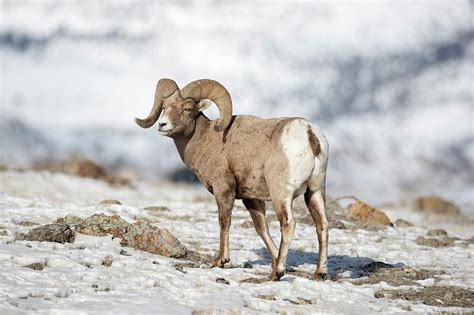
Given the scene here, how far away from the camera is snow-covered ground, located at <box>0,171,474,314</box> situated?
359 inches

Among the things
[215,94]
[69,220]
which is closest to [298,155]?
[215,94]

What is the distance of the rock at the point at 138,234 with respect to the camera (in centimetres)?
1320

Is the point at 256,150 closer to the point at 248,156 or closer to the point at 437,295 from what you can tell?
the point at 248,156

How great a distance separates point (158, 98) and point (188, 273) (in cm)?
409

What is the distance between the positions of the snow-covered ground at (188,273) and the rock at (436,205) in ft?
49.3

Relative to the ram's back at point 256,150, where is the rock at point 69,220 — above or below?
below

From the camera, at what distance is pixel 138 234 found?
13383 mm

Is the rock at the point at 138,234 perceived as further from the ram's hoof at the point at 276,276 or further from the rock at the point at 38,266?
the rock at the point at 38,266

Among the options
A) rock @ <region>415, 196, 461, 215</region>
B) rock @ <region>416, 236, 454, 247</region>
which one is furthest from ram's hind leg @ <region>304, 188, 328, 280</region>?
rock @ <region>415, 196, 461, 215</region>

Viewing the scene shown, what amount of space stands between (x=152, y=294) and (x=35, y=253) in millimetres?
2633

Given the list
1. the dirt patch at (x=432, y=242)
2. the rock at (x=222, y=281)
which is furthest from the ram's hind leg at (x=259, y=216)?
the dirt patch at (x=432, y=242)

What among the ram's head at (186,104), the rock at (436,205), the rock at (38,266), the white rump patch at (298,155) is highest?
the rock at (436,205)

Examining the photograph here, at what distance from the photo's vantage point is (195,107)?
45.8 ft

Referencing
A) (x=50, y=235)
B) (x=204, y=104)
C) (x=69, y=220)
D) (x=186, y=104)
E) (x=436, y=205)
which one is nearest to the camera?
(x=50, y=235)
